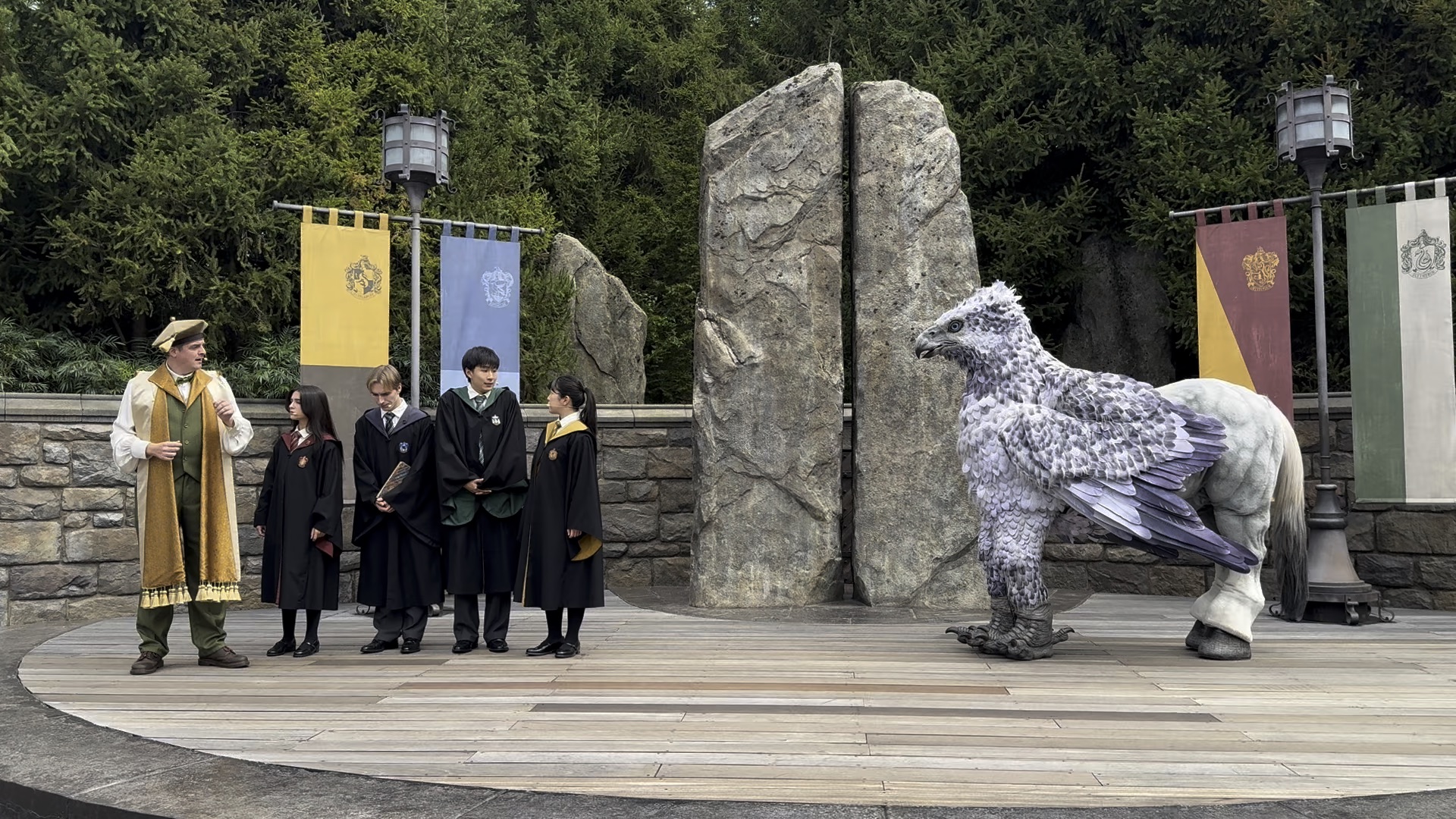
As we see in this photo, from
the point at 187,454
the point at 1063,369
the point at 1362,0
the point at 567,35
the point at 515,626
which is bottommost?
the point at 515,626

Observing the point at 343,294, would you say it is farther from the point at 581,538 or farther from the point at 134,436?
the point at 581,538

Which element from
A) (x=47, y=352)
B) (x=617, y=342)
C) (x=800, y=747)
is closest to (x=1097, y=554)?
(x=800, y=747)

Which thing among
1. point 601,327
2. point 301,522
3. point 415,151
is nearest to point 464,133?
point 601,327

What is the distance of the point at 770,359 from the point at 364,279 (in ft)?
9.33

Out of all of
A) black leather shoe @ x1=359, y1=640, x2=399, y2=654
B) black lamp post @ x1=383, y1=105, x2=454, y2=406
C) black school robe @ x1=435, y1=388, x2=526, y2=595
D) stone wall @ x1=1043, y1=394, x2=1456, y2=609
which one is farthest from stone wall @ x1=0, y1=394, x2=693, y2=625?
stone wall @ x1=1043, y1=394, x2=1456, y2=609

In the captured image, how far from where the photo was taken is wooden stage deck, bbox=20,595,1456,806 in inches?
131

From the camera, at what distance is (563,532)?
5.80 metres

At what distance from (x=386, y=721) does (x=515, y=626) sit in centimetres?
301

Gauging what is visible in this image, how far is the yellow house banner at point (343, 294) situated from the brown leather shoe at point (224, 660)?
2.62m

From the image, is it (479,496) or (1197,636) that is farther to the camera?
(479,496)

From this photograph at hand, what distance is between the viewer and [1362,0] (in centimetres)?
1185

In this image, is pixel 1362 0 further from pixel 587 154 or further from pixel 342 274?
pixel 587 154

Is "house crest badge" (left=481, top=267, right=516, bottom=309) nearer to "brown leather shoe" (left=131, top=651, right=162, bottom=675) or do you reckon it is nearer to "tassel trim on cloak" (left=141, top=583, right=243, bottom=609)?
"tassel trim on cloak" (left=141, top=583, right=243, bottom=609)

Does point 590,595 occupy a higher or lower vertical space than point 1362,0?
lower
